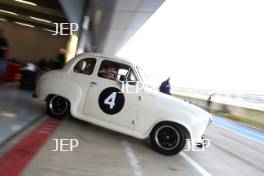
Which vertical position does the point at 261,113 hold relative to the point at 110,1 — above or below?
below

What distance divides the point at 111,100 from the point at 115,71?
73 cm

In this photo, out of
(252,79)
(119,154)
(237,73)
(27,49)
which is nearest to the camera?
(119,154)

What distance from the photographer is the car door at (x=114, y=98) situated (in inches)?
292

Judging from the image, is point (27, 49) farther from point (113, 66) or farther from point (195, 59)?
point (195, 59)

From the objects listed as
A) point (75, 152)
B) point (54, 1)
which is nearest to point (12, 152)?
point (75, 152)

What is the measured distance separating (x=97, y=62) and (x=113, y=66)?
0.39 metres

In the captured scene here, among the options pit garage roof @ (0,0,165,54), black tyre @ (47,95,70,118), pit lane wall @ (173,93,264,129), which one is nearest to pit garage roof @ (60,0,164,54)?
pit garage roof @ (0,0,165,54)

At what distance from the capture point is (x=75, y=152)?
19.9 feet

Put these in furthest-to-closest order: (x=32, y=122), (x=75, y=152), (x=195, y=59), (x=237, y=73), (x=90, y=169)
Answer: (x=195, y=59) → (x=237, y=73) → (x=32, y=122) → (x=75, y=152) → (x=90, y=169)

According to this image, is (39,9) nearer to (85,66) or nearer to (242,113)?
(85,66)

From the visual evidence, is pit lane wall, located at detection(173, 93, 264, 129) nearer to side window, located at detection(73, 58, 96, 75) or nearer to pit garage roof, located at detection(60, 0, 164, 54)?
pit garage roof, located at detection(60, 0, 164, 54)

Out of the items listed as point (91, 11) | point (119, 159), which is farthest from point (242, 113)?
point (119, 159)

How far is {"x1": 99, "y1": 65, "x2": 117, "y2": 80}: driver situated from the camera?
7.86 metres

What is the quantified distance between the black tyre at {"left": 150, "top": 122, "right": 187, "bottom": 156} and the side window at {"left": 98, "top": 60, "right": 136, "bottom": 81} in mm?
1264
